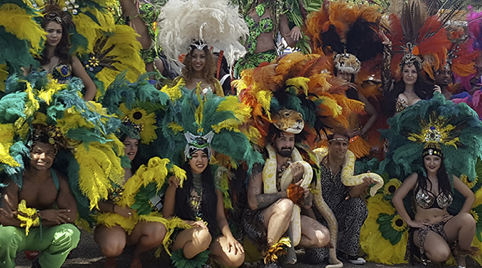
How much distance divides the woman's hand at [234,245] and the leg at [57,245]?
113cm

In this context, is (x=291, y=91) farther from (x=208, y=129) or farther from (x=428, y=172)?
(x=428, y=172)

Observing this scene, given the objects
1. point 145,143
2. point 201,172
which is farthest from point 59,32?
point 201,172

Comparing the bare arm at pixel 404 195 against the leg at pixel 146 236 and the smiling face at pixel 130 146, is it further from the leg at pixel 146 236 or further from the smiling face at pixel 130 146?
the smiling face at pixel 130 146

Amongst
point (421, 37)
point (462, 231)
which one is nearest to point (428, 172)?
point (462, 231)

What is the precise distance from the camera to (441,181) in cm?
503

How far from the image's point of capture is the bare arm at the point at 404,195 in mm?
4992

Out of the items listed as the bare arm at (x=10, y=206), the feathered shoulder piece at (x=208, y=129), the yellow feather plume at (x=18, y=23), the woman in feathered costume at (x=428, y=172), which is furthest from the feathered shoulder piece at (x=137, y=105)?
the woman in feathered costume at (x=428, y=172)

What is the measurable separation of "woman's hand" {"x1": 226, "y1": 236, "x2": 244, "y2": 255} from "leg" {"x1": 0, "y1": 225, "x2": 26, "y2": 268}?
1.47 meters

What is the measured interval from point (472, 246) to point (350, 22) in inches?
98.5

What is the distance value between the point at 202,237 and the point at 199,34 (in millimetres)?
2038

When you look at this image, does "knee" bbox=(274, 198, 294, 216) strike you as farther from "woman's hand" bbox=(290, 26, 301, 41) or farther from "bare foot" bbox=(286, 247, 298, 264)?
"woman's hand" bbox=(290, 26, 301, 41)

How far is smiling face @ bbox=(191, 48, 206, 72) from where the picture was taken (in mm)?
5379

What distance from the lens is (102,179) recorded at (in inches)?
157

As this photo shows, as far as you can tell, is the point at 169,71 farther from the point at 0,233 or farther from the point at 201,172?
the point at 0,233
